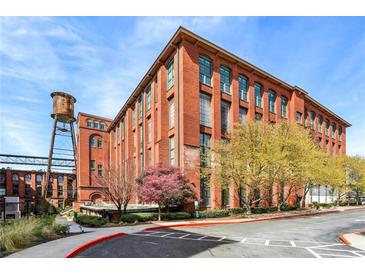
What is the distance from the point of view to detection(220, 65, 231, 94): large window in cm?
3115

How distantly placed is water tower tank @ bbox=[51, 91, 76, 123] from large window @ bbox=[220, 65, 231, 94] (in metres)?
34.8

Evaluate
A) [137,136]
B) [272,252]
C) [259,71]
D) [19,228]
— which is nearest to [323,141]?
[259,71]

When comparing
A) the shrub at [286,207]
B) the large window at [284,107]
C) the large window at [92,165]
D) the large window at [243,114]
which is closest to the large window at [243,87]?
the large window at [243,114]

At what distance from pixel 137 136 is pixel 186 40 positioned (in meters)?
17.8

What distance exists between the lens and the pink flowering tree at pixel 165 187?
69.8ft

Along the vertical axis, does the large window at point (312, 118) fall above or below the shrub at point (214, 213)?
above

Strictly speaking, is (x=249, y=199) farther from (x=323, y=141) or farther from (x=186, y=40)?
(x=323, y=141)

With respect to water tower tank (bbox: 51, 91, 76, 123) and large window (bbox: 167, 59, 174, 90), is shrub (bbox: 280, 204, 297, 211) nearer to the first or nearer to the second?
large window (bbox: 167, 59, 174, 90)

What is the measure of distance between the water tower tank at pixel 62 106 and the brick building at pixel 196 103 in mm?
14981

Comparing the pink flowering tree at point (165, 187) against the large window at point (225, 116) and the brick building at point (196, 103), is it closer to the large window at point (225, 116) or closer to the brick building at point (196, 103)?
the brick building at point (196, 103)

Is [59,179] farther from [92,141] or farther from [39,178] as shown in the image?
[92,141]

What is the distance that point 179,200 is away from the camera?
75.5 feet

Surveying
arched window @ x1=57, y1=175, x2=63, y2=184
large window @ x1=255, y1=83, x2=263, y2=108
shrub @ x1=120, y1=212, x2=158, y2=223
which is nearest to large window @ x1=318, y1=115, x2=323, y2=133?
large window @ x1=255, y1=83, x2=263, y2=108

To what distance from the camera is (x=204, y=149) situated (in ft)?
93.0
